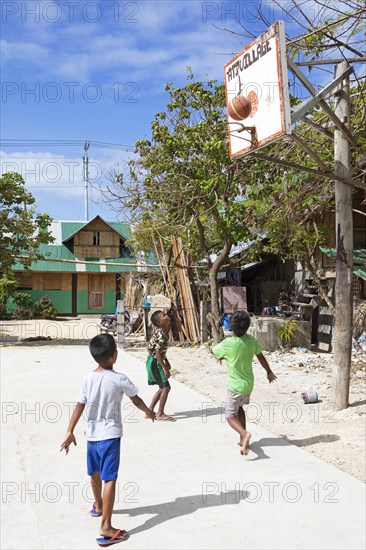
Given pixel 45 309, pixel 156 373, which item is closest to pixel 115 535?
pixel 156 373

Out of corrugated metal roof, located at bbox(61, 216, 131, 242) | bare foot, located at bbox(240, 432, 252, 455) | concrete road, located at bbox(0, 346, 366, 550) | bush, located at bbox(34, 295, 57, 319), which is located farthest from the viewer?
corrugated metal roof, located at bbox(61, 216, 131, 242)

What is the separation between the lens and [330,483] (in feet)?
17.7

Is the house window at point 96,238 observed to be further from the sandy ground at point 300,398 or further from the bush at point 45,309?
the sandy ground at point 300,398

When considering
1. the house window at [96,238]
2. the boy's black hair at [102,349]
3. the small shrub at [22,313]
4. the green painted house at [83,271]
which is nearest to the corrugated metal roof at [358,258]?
the boy's black hair at [102,349]

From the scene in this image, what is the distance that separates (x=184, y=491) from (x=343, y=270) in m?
4.38

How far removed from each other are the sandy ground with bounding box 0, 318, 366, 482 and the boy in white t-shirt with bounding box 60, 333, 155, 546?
2648 millimetres

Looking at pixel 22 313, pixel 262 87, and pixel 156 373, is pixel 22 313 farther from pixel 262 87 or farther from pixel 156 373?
pixel 262 87

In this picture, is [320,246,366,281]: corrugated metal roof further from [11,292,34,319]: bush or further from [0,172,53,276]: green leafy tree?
[11,292,34,319]: bush

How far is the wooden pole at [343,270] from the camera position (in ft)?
27.3

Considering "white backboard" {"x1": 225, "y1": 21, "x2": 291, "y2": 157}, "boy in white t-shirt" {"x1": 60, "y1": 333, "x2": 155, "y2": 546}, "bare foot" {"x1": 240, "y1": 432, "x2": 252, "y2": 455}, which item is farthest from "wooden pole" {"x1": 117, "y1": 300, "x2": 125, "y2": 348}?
"boy in white t-shirt" {"x1": 60, "y1": 333, "x2": 155, "y2": 546}

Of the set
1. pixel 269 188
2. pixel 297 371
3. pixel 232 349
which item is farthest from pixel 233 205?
pixel 232 349

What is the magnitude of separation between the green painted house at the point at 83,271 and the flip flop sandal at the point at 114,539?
27441 mm

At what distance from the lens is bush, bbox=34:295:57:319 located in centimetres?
3062

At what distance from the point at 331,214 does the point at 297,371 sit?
6139mm
